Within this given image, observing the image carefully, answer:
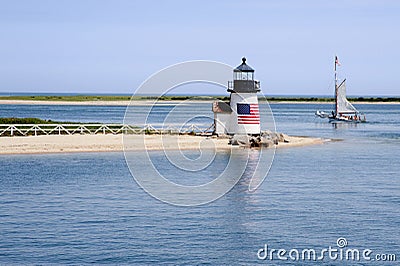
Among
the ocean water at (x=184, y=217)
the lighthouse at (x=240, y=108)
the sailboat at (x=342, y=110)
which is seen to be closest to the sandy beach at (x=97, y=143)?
the lighthouse at (x=240, y=108)

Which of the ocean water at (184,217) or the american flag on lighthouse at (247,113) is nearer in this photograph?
the ocean water at (184,217)

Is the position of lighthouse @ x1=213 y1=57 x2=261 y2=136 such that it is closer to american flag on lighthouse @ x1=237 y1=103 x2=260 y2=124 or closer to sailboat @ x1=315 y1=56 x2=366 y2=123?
american flag on lighthouse @ x1=237 y1=103 x2=260 y2=124

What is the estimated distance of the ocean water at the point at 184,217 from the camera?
1870 cm

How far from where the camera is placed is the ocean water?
1870cm

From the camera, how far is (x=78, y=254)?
18.3m

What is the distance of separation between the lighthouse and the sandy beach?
1.25 m

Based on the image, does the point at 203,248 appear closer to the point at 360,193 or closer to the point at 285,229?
the point at 285,229

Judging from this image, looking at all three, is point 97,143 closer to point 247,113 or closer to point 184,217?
point 247,113

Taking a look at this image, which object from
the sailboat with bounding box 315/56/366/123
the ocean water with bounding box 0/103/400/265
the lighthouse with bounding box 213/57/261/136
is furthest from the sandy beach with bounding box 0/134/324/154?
the sailboat with bounding box 315/56/366/123

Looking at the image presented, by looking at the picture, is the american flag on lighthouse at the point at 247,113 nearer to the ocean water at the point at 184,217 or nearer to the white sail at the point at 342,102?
the ocean water at the point at 184,217

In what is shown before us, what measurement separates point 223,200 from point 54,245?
9.27 meters

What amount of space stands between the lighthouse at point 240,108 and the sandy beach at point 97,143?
125 centimetres

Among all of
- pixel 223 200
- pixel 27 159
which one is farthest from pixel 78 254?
pixel 27 159

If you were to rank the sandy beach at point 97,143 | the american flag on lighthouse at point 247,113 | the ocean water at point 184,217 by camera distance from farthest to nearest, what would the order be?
the american flag on lighthouse at point 247,113 → the sandy beach at point 97,143 → the ocean water at point 184,217
